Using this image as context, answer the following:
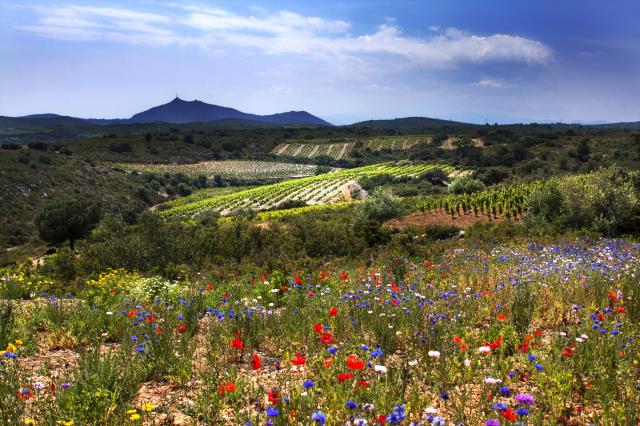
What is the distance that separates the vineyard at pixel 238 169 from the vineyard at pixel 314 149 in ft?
59.1

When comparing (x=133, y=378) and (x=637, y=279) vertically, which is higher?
(x=637, y=279)

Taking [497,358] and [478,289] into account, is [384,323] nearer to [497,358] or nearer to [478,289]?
[497,358]

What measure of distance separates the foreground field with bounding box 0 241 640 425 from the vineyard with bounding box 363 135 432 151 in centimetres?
16066

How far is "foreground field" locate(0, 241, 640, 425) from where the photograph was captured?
3521 millimetres

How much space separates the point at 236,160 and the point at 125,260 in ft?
424

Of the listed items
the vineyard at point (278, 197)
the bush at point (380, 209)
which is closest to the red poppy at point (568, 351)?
the bush at point (380, 209)

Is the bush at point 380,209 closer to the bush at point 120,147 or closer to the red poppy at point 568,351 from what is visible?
the red poppy at point 568,351

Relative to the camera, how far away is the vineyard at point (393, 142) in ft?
542

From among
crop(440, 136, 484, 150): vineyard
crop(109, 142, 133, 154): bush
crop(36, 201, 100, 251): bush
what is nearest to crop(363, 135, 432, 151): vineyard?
crop(440, 136, 484, 150): vineyard

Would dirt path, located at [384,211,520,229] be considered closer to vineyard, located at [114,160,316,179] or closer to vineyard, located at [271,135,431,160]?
vineyard, located at [114,160,316,179]

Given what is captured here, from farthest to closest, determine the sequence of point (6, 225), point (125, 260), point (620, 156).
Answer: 1. point (620, 156)
2. point (6, 225)
3. point (125, 260)

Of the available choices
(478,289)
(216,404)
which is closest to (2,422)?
(216,404)

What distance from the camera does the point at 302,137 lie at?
7515 inches

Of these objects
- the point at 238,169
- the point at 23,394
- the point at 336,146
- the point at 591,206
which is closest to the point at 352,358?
the point at 23,394
